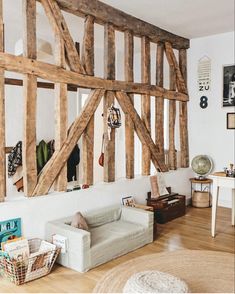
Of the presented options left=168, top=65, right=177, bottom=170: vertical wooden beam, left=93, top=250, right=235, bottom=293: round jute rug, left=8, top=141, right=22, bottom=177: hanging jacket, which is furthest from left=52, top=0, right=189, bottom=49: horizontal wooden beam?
left=93, top=250, right=235, bottom=293: round jute rug

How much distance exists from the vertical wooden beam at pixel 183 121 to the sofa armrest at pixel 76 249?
319cm

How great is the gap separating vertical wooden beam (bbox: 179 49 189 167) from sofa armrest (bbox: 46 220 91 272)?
3186 mm

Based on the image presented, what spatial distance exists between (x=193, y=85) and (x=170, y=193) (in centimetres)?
198

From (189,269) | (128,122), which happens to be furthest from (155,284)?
(128,122)

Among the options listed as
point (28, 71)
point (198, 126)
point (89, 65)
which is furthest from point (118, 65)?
point (28, 71)

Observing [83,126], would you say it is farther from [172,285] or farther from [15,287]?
[172,285]

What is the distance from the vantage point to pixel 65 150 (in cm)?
389

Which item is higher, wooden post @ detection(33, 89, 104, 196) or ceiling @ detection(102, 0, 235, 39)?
ceiling @ detection(102, 0, 235, 39)

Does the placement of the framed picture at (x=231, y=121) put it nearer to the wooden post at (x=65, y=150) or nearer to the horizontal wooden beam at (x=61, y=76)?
the horizontal wooden beam at (x=61, y=76)

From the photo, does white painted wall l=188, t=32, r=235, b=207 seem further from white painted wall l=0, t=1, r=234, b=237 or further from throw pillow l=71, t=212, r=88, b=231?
throw pillow l=71, t=212, r=88, b=231

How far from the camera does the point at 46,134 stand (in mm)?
5652

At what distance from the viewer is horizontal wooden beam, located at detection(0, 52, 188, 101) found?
133 inches

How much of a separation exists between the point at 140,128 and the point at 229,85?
174cm

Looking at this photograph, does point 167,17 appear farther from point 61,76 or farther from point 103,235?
point 103,235
